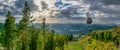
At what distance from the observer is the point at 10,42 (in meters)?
92.8

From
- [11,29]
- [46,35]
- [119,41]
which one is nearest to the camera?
[11,29]

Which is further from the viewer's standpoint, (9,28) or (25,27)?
(9,28)

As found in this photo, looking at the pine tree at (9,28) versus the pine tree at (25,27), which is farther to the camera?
the pine tree at (9,28)

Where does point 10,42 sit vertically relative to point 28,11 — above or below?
below

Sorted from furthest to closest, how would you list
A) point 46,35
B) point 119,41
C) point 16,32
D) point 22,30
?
1. point 119,41
2. point 46,35
3. point 16,32
4. point 22,30

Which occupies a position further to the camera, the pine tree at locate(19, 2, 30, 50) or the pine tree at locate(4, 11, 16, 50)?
the pine tree at locate(4, 11, 16, 50)

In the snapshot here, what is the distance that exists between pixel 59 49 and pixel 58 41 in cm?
417

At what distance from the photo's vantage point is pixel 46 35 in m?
105

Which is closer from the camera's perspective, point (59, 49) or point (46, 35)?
point (46, 35)

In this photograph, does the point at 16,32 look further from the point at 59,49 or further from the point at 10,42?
the point at 59,49

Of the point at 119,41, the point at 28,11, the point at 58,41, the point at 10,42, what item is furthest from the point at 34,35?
the point at 119,41

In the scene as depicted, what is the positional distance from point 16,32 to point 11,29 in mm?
6229

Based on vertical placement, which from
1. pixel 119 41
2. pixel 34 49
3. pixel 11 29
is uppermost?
pixel 11 29

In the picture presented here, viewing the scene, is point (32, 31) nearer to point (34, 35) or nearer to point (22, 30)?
point (34, 35)
